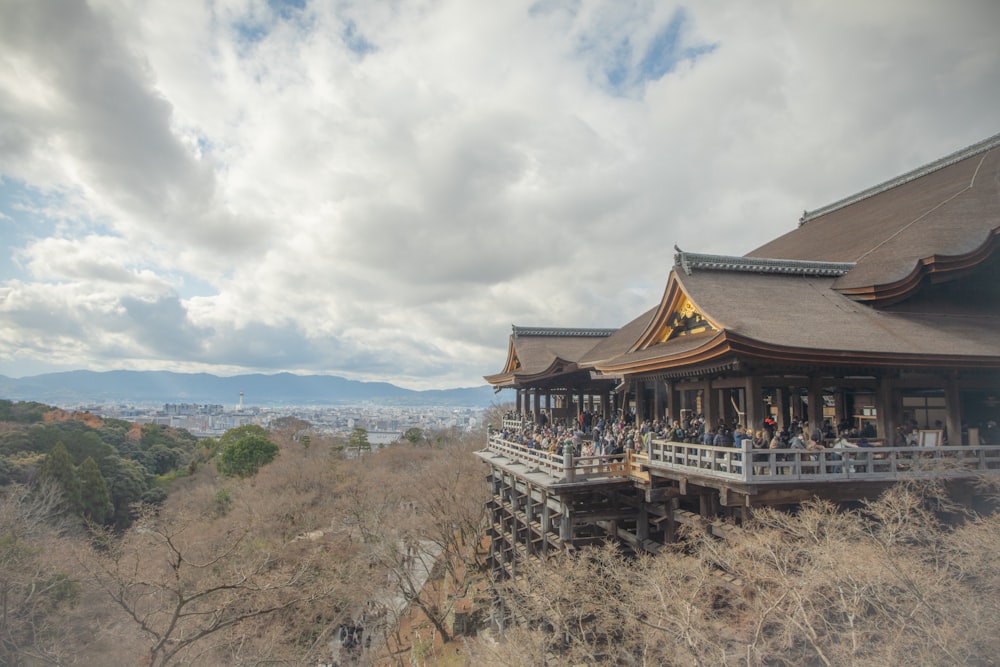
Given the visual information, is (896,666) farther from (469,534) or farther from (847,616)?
(469,534)

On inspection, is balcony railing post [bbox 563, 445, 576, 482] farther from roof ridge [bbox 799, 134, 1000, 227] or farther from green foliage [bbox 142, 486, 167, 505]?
green foliage [bbox 142, 486, 167, 505]

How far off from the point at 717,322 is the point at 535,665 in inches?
312

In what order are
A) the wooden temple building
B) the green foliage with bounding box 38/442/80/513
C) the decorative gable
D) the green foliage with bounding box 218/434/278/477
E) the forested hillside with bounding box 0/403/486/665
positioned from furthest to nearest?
the green foliage with bounding box 218/434/278/477, the green foliage with bounding box 38/442/80/513, the forested hillside with bounding box 0/403/486/665, the decorative gable, the wooden temple building

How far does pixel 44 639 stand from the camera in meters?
18.6

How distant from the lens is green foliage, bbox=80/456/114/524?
3801 centimetres

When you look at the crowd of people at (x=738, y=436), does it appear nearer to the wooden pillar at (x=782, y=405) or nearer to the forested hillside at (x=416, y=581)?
the wooden pillar at (x=782, y=405)

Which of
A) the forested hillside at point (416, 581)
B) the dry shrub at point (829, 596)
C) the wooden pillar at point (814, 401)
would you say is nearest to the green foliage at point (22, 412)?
the forested hillside at point (416, 581)

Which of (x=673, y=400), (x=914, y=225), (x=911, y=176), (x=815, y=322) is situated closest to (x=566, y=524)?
(x=673, y=400)

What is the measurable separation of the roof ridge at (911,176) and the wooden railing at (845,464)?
12487 millimetres

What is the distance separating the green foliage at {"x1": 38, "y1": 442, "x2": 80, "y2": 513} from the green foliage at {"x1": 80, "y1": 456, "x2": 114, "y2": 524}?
879 millimetres

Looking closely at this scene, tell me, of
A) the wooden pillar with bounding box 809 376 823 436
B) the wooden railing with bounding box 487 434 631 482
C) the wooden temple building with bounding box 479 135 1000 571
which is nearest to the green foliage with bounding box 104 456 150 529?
the wooden temple building with bounding box 479 135 1000 571

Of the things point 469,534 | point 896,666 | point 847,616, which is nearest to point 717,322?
point 847,616

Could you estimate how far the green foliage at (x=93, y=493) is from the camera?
125 ft

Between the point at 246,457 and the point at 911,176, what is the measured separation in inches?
1755
